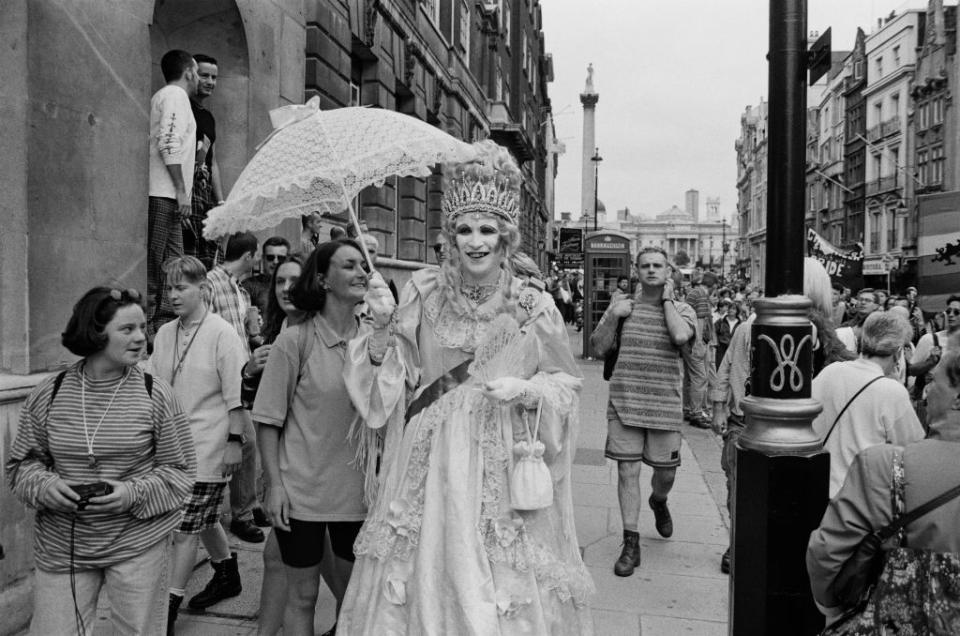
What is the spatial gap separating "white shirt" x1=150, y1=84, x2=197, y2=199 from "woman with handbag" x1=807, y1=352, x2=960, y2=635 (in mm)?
4988

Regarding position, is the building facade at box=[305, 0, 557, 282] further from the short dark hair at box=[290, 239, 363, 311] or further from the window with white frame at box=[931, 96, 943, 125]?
the window with white frame at box=[931, 96, 943, 125]

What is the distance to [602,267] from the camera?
705 inches

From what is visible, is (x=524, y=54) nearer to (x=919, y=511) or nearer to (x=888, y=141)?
(x=888, y=141)

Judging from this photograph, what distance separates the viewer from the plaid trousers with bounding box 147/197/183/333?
576 centimetres

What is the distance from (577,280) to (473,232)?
3077 cm

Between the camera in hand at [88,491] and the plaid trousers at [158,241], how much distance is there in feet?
10.0

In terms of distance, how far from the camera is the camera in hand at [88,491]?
9.14 feet

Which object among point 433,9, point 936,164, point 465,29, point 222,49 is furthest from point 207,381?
point 936,164

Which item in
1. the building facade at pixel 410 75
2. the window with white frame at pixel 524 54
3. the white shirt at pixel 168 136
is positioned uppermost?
the window with white frame at pixel 524 54

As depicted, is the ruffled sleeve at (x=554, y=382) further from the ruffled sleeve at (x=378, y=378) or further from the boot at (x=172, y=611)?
the boot at (x=172, y=611)

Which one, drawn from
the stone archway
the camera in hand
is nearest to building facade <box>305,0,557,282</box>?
the stone archway

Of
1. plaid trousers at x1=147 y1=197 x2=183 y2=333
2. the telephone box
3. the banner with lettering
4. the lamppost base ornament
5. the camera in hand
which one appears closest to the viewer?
the camera in hand

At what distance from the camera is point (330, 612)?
4.28 metres

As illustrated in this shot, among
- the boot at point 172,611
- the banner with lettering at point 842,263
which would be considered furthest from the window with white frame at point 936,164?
the boot at point 172,611
